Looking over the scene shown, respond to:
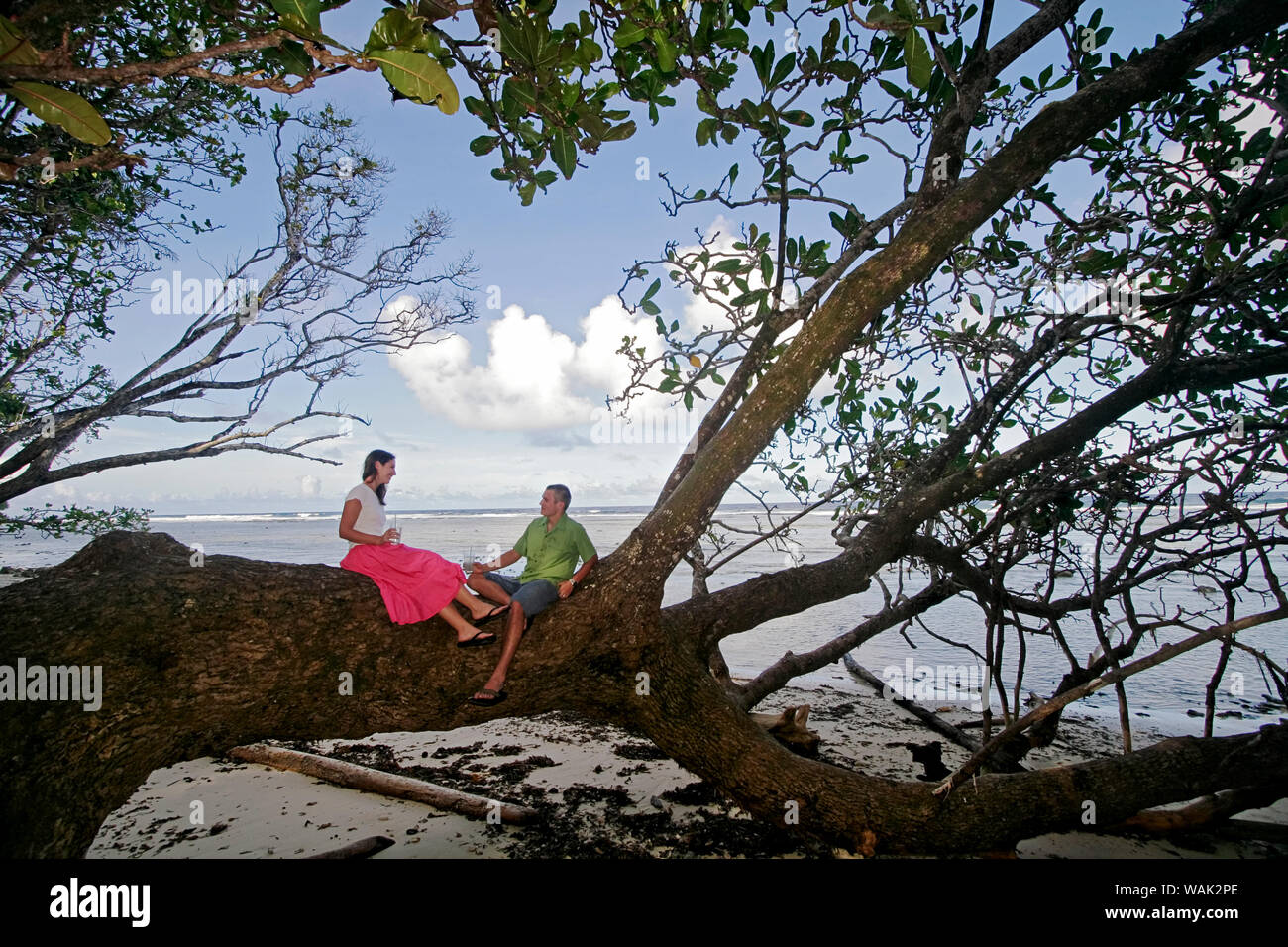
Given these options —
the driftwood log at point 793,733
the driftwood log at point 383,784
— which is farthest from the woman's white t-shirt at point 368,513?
the driftwood log at point 793,733

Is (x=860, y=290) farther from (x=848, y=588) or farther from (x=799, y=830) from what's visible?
(x=799, y=830)

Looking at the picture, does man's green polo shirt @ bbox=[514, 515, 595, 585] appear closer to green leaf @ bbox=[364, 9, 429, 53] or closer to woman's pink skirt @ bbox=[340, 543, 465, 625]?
woman's pink skirt @ bbox=[340, 543, 465, 625]

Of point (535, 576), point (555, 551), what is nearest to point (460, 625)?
point (535, 576)

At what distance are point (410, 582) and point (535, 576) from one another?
0.67 m

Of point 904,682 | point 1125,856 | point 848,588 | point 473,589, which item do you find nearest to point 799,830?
point 848,588

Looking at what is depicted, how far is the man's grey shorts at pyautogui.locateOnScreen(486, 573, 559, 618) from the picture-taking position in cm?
261

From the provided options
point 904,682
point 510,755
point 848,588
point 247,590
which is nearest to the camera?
point 247,590

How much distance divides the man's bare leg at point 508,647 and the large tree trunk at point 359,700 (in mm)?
52

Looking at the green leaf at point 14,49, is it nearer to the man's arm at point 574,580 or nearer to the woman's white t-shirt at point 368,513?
the woman's white t-shirt at point 368,513

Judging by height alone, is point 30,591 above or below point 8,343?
below

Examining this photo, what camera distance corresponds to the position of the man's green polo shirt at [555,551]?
297 centimetres
